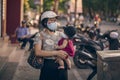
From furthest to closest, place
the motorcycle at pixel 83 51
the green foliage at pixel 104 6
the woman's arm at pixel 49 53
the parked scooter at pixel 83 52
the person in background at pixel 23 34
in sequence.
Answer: the green foliage at pixel 104 6 → the person in background at pixel 23 34 → the motorcycle at pixel 83 51 → the parked scooter at pixel 83 52 → the woman's arm at pixel 49 53

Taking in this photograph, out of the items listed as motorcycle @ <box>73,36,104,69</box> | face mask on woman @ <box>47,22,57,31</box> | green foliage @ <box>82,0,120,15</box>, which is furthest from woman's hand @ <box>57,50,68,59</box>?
green foliage @ <box>82,0,120,15</box>

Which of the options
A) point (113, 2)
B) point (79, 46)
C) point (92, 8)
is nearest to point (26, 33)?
point (79, 46)

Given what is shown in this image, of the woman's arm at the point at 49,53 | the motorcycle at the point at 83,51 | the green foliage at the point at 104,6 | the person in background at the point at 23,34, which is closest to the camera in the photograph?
the woman's arm at the point at 49,53

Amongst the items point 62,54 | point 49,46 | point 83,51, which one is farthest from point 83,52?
point 62,54

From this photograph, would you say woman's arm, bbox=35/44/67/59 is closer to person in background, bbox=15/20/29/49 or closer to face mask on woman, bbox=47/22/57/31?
face mask on woman, bbox=47/22/57/31

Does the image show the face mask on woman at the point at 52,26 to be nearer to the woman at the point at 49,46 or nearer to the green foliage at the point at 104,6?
the woman at the point at 49,46

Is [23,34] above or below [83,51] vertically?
below

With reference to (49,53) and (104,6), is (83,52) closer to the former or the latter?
(49,53)

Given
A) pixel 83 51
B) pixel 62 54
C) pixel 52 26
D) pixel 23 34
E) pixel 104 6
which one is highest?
pixel 52 26

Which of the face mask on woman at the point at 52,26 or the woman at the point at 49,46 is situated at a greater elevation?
the face mask on woman at the point at 52,26

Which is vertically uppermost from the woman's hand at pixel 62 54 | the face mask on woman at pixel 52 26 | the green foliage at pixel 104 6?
the face mask on woman at pixel 52 26

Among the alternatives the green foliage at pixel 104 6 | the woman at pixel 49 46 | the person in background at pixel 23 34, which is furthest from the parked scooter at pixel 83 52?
the green foliage at pixel 104 6

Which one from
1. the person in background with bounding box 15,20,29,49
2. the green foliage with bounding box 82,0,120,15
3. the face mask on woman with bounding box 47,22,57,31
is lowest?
the green foliage with bounding box 82,0,120,15

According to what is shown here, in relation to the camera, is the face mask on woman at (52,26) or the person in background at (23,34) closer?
the face mask on woman at (52,26)
